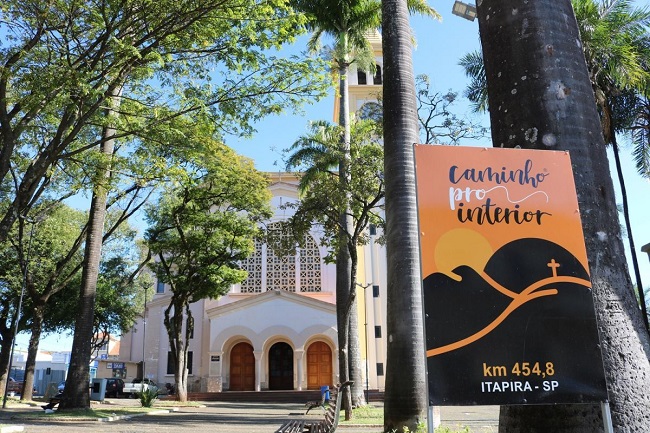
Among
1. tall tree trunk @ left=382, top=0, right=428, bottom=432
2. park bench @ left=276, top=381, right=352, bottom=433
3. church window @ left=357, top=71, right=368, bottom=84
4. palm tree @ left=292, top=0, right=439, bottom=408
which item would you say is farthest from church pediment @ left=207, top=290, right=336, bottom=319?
tall tree trunk @ left=382, top=0, right=428, bottom=432

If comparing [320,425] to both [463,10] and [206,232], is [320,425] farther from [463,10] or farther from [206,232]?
[206,232]

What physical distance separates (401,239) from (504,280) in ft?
18.3

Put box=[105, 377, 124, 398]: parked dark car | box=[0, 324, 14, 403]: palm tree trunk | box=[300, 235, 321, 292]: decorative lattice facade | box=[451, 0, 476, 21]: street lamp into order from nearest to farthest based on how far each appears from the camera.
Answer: box=[451, 0, 476, 21]: street lamp < box=[0, 324, 14, 403]: palm tree trunk < box=[300, 235, 321, 292]: decorative lattice facade < box=[105, 377, 124, 398]: parked dark car

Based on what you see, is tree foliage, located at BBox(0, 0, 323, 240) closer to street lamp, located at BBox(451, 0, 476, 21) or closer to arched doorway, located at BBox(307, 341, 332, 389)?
street lamp, located at BBox(451, 0, 476, 21)

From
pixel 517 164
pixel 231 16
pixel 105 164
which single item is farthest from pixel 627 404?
pixel 105 164

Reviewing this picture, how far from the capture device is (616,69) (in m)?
17.0

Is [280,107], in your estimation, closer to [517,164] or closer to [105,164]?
[105,164]

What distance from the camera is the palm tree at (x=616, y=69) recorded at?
17.1 metres

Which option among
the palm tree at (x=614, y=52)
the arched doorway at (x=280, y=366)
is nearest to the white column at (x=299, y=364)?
the arched doorway at (x=280, y=366)

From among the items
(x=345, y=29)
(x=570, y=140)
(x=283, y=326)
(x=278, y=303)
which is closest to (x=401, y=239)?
(x=570, y=140)

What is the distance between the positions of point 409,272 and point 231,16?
5306mm

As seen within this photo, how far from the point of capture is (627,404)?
3074 mm

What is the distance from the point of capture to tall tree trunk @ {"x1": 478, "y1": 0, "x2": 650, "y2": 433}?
313cm

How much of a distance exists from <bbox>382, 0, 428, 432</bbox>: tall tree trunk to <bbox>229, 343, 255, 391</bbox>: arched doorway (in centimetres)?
2973
